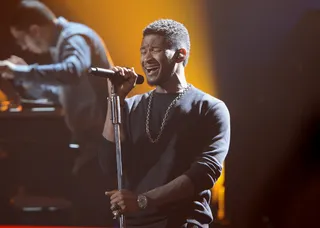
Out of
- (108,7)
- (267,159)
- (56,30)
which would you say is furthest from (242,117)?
(56,30)

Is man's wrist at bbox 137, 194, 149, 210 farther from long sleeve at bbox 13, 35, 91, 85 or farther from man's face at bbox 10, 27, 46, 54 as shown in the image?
man's face at bbox 10, 27, 46, 54

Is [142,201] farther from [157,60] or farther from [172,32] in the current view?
[172,32]

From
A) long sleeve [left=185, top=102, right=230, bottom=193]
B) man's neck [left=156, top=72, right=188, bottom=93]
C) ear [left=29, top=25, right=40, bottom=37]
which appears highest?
ear [left=29, top=25, right=40, bottom=37]

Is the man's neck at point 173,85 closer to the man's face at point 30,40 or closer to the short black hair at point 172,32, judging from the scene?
the short black hair at point 172,32

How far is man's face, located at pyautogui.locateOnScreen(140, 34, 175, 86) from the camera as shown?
2.18 meters

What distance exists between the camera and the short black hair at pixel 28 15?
7.82 ft

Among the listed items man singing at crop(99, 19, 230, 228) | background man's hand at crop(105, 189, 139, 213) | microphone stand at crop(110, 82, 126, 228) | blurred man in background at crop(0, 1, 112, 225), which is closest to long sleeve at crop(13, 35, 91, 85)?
blurred man in background at crop(0, 1, 112, 225)

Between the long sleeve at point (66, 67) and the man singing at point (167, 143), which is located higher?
the long sleeve at point (66, 67)

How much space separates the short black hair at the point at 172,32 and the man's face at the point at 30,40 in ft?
1.70

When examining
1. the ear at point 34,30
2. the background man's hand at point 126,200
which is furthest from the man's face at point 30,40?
the background man's hand at point 126,200

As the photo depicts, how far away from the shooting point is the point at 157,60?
2.20m

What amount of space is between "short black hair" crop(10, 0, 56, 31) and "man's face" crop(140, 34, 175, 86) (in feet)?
1.75

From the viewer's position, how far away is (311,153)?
7.34 feet

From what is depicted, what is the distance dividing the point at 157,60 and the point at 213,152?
47 cm
